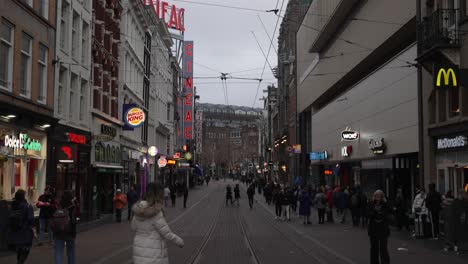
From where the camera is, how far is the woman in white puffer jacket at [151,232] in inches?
276

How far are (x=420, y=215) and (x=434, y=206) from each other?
91 centimetres

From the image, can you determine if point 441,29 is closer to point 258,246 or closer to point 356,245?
point 356,245

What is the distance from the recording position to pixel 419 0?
2450 centimetres

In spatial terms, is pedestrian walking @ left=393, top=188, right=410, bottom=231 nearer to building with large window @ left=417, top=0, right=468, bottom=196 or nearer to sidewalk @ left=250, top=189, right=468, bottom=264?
sidewalk @ left=250, top=189, right=468, bottom=264

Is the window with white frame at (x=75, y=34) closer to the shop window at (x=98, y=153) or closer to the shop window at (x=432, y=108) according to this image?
the shop window at (x=98, y=153)

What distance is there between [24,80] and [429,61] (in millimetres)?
14410

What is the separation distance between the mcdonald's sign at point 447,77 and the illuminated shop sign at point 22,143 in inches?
543

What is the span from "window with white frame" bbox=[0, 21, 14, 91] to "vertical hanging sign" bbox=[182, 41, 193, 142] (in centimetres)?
5862

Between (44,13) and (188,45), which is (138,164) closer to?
(44,13)

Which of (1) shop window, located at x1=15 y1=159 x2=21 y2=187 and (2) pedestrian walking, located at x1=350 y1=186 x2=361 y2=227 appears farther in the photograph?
(2) pedestrian walking, located at x1=350 y1=186 x2=361 y2=227

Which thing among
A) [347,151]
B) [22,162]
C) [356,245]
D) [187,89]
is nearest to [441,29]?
[356,245]

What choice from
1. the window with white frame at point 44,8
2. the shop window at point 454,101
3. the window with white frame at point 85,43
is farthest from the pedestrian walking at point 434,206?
the window with white frame at point 85,43

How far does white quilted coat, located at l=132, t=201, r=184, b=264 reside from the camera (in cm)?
702

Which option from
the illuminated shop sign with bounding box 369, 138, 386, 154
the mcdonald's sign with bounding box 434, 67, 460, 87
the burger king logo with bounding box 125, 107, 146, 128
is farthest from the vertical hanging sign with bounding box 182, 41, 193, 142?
the mcdonald's sign with bounding box 434, 67, 460, 87
